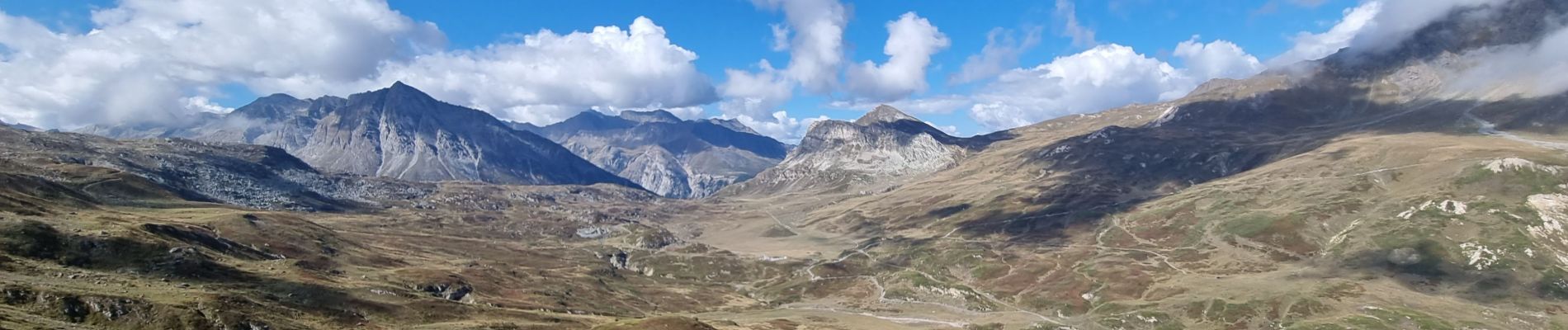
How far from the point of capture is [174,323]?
106062 mm

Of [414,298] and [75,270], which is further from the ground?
[75,270]

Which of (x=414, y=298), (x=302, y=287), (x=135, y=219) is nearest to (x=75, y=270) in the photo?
(x=302, y=287)

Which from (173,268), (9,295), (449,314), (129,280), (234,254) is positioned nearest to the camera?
(9,295)

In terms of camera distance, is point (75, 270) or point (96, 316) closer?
point (96, 316)

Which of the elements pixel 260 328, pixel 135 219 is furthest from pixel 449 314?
pixel 135 219

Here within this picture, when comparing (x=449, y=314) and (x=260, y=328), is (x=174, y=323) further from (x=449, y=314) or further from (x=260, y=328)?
(x=449, y=314)

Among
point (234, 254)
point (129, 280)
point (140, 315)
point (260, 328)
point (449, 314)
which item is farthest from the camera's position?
point (234, 254)

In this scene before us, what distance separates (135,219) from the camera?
19212cm

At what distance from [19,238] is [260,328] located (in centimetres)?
5857

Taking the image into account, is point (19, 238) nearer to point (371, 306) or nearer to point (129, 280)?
point (129, 280)

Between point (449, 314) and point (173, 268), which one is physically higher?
point (173, 268)

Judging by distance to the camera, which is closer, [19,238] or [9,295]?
[9,295]

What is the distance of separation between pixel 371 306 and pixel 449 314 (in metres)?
14.4

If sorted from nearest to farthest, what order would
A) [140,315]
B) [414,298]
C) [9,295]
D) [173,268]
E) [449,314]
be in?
[9,295]
[140,315]
[173,268]
[449,314]
[414,298]
